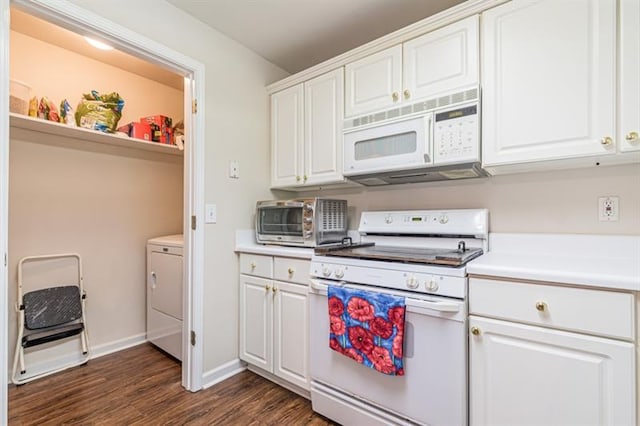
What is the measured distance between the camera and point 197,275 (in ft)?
6.59

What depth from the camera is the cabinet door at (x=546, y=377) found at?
1.05 m

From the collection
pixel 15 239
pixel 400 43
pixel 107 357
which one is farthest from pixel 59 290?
pixel 400 43

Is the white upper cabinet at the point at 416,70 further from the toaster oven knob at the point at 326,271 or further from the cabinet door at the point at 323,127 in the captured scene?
the toaster oven knob at the point at 326,271

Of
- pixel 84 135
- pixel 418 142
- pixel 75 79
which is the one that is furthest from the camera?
pixel 75 79

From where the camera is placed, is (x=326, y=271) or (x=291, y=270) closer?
(x=326, y=271)

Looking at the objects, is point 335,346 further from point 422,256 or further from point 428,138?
point 428,138

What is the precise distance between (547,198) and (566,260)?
1.17 feet

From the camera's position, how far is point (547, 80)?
4.63 ft

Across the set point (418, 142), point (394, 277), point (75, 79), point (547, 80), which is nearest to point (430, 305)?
point (394, 277)

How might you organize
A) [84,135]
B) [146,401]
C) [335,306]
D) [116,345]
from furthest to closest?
[116,345]
[84,135]
[146,401]
[335,306]

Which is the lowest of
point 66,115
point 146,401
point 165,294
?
point 146,401

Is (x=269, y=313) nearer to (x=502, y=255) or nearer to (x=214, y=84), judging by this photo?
(x=502, y=255)

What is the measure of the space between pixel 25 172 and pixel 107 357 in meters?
1.48

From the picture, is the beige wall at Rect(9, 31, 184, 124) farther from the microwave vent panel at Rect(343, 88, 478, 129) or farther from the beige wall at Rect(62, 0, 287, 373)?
Answer: the microwave vent panel at Rect(343, 88, 478, 129)
